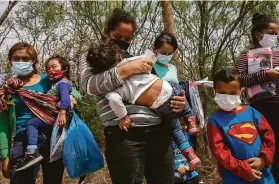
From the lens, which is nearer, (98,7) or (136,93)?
(136,93)

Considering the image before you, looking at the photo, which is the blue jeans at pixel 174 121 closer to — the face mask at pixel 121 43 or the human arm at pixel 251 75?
the face mask at pixel 121 43

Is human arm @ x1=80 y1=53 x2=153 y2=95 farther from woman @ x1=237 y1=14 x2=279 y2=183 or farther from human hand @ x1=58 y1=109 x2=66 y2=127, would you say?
woman @ x1=237 y1=14 x2=279 y2=183

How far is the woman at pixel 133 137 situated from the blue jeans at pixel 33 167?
0.91 m

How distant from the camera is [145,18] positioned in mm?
9328

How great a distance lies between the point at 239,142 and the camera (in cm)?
269

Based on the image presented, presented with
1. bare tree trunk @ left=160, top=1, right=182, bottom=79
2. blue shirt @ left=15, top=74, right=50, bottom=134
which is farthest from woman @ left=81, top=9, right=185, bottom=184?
bare tree trunk @ left=160, top=1, right=182, bottom=79

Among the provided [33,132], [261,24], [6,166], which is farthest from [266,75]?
[6,166]

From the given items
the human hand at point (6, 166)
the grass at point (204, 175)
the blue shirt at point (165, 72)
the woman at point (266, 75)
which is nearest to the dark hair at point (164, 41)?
the blue shirt at point (165, 72)

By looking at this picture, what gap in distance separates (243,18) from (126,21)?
658cm

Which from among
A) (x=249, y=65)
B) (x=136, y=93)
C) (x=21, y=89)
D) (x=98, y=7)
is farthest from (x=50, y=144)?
(x=98, y=7)

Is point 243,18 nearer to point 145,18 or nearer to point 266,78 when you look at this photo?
point 145,18

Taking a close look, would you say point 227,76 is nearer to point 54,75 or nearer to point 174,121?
point 174,121

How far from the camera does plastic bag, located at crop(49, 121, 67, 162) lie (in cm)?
288

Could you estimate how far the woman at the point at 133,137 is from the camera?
2.17 meters
